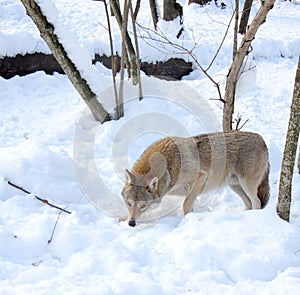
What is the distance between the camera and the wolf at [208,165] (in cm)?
576

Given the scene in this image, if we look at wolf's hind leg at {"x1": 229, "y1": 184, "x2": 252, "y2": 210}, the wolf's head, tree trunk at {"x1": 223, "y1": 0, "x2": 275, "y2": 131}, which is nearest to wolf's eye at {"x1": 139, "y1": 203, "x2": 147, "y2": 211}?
the wolf's head

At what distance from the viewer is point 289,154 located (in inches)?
179

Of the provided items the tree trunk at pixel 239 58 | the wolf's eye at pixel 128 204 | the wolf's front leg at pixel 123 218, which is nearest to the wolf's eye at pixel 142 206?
the wolf's eye at pixel 128 204

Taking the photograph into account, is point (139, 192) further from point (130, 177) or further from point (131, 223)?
point (131, 223)

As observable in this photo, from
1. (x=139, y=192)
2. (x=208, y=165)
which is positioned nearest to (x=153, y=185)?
(x=139, y=192)

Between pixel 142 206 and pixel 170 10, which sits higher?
pixel 170 10

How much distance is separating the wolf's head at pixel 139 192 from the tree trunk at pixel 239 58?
2.11 meters

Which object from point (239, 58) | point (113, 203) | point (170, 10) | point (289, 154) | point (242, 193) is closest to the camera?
point (289, 154)

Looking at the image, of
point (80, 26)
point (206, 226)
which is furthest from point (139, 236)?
point (80, 26)

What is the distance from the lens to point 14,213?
489cm

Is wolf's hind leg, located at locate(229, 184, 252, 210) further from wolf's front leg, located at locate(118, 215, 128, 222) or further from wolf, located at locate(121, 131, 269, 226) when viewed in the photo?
wolf's front leg, located at locate(118, 215, 128, 222)

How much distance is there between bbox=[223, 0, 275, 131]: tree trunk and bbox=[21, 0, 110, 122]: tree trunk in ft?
7.82

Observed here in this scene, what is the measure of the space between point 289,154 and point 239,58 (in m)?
2.38

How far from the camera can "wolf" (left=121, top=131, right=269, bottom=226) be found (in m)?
5.76
